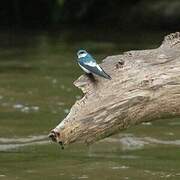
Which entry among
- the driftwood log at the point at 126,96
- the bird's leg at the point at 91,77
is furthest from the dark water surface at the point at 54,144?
the bird's leg at the point at 91,77

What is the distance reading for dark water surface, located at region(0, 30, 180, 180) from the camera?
5609mm

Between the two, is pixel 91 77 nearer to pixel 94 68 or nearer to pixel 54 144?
pixel 94 68

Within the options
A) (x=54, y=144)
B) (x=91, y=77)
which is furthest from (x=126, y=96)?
(x=54, y=144)

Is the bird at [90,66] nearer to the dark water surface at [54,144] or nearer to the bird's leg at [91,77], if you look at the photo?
the bird's leg at [91,77]

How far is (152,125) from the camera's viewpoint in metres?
7.70

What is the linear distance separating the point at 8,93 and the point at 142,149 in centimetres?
327

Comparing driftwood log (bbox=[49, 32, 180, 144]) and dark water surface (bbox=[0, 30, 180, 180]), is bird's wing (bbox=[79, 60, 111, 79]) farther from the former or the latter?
dark water surface (bbox=[0, 30, 180, 180])

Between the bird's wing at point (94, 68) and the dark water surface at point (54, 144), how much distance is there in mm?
1142

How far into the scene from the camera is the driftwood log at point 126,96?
438 cm

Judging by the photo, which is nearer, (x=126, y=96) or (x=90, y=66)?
(x=90, y=66)

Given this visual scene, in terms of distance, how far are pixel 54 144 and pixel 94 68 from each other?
2405 millimetres

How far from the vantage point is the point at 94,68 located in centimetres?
445

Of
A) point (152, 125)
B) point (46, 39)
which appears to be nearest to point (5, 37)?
point (46, 39)

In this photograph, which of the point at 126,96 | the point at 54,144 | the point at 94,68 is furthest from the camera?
the point at 54,144
